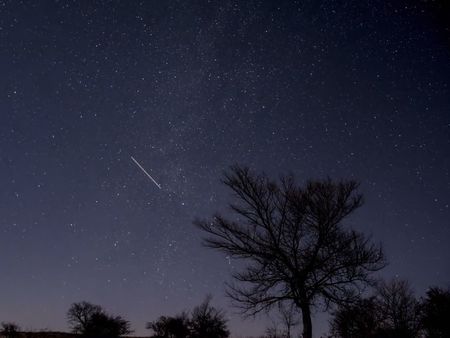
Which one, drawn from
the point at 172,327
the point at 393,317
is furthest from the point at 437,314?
the point at 172,327

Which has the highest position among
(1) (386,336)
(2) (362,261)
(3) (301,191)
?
(3) (301,191)

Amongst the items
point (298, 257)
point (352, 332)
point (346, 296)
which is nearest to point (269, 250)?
point (298, 257)

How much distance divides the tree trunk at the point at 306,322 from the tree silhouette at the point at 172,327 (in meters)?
25.0

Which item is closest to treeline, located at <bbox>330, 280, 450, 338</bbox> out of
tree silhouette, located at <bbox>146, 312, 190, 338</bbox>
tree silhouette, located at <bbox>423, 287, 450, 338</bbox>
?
tree silhouette, located at <bbox>423, 287, 450, 338</bbox>

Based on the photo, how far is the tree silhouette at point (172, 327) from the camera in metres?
33.4

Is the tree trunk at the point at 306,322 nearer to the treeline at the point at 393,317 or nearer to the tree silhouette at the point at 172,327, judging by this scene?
the treeline at the point at 393,317

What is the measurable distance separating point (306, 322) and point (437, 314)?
15.2 meters

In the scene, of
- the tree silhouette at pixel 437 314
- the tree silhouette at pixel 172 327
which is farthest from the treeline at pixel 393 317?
the tree silhouette at pixel 172 327

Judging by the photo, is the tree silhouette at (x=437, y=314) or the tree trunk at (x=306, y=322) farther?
the tree silhouette at (x=437, y=314)

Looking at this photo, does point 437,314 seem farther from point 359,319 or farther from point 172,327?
point 172,327

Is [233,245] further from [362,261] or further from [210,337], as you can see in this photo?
[210,337]

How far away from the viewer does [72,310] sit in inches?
2003

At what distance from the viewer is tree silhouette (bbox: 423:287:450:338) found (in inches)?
797

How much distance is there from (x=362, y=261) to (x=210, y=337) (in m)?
25.1
